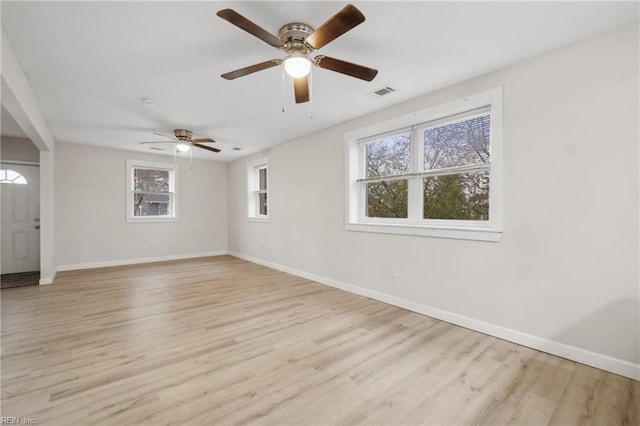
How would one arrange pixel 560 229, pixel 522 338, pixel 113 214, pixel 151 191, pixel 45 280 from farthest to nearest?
pixel 151 191 → pixel 113 214 → pixel 45 280 → pixel 522 338 → pixel 560 229

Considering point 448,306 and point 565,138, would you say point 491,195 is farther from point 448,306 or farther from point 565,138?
point 448,306

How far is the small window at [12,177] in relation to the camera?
16.5 feet

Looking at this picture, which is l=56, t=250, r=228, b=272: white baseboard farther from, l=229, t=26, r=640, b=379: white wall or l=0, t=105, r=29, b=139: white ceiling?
l=229, t=26, r=640, b=379: white wall

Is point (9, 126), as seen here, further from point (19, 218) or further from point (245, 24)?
point (245, 24)

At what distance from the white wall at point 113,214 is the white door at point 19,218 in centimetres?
37

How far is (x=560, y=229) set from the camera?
231cm

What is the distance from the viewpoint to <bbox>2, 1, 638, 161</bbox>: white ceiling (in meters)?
1.87

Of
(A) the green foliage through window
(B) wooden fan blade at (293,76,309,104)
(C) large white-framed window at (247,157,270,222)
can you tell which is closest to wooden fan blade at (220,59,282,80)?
(B) wooden fan blade at (293,76,309,104)

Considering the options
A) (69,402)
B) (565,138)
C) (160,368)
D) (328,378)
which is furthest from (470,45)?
(69,402)

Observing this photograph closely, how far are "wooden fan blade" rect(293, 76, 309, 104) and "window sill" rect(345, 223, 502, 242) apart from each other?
6.16 ft

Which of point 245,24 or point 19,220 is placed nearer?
point 245,24

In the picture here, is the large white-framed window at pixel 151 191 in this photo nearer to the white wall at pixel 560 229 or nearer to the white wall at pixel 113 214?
the white wall at pixel 113 214

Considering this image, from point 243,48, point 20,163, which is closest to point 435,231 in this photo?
point 243,48

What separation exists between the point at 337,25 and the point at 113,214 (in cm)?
631
